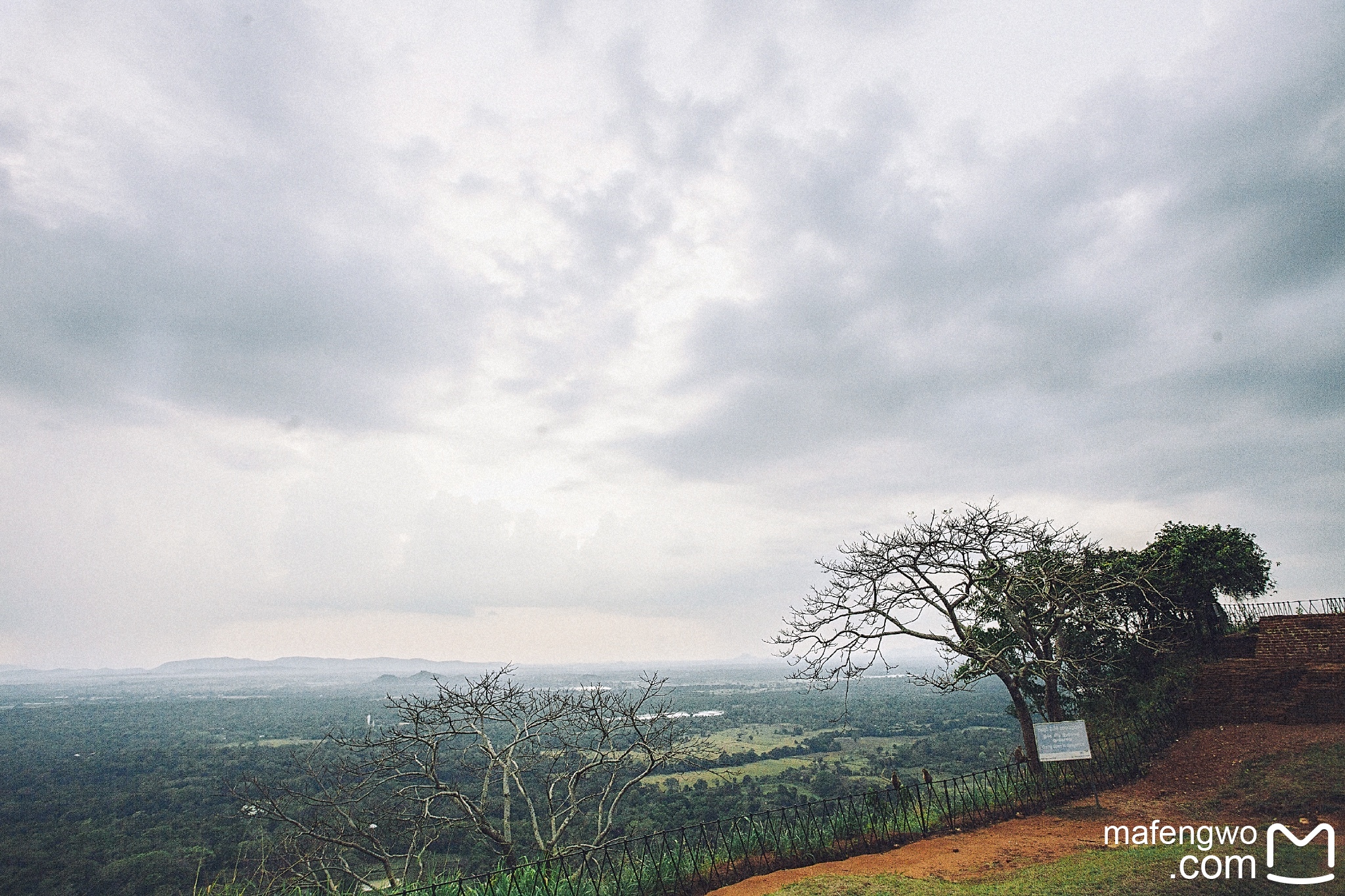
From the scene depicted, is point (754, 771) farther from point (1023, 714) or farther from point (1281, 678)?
point (1281, 678)

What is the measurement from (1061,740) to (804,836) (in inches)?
216

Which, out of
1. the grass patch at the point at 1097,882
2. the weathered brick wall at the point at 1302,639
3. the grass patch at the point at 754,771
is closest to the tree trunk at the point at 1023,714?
the grass patch at the point at 1097,882

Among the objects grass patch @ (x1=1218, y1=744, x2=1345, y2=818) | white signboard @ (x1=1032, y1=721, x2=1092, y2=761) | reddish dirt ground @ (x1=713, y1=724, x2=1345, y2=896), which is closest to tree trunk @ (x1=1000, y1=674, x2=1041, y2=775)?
reddish dirt ground @ (x1=713, y1=724, x2=1345, y2=896)

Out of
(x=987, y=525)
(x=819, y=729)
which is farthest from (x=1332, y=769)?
(x=819, y=729)

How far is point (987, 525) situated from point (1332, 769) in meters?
7.80

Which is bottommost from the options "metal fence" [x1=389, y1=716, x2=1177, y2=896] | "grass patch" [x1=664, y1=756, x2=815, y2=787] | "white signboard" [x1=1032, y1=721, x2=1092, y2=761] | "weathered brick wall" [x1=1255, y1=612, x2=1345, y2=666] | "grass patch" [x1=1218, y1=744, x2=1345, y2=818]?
"grass patch" [x1=664, y1=756, x2=815, y2=787]

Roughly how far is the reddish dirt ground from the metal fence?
0.33 m

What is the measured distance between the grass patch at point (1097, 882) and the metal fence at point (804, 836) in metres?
1.60

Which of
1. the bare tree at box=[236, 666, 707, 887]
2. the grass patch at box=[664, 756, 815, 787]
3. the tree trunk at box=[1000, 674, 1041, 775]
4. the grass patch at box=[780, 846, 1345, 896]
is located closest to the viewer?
the grass patch at box=[780, 846, 1345, 896]

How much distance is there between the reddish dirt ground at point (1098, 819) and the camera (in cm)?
1131

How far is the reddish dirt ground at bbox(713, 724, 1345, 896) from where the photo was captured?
37.1ft

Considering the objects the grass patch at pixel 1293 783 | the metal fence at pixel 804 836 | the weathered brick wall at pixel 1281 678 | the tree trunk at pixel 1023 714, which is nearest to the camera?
the metal fence at pixel 804 836

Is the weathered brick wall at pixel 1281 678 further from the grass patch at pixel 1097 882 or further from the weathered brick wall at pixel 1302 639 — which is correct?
the grass patch at pixel 1097 882

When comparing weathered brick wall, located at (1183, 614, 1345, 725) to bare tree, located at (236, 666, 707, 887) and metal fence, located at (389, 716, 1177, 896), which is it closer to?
metal fence, located at (389, 716, 1177, 896)
